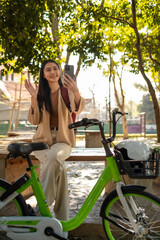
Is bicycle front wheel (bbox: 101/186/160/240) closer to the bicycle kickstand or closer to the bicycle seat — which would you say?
the bicycle kickstand

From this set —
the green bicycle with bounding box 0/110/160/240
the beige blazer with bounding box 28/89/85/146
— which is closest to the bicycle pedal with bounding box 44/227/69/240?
the green bicycle with bounding box 0/110/160/240

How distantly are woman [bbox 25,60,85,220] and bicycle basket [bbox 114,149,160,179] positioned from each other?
71 cm

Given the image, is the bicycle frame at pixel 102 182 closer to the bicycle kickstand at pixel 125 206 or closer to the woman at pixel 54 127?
the bicycle kickstand at pixel 125 206

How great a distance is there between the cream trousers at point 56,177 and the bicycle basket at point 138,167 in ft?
2.31

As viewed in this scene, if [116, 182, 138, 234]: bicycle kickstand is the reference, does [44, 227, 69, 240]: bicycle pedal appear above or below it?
below

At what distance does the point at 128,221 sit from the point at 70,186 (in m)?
2.77

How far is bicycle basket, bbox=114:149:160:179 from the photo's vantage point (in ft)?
6.64

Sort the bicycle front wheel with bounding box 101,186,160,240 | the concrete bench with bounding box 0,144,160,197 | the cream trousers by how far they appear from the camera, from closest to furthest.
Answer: the bicycle front wheel with bounding box 101,186,160,240 → the cream trousers → the concrete bench with bounding box 0,144,160,197

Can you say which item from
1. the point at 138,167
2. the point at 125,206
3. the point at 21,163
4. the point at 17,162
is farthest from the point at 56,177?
the point at 21,163

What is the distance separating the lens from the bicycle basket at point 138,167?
2023mm

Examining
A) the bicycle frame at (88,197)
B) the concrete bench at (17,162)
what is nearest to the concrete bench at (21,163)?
the concrete bench at (17,162)

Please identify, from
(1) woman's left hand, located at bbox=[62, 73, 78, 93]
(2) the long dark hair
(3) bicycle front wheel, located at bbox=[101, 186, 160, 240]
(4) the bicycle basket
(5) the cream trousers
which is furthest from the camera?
(2) the long dark hair

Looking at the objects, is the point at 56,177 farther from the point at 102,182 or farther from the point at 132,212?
the point at 132,212

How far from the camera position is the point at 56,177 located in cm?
265
